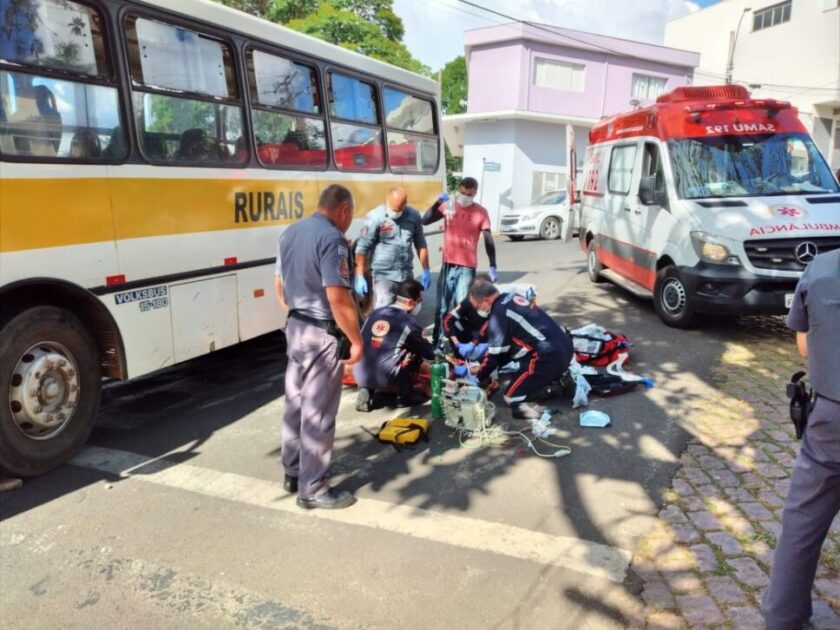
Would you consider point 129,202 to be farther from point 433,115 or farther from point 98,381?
point 433,115

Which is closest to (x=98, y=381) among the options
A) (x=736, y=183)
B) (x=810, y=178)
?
(x=736, y=183)

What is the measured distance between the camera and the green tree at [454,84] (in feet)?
162

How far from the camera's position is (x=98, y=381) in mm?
4328

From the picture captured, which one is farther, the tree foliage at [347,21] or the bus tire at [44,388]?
the tree foliage at [347,21]

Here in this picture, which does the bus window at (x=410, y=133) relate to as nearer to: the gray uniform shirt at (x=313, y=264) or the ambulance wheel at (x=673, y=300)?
the ambulance wheel at (x=673, y=300)

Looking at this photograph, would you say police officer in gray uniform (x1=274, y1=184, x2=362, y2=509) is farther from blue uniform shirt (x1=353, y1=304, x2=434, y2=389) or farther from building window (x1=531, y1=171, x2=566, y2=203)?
building window (x1=531, y1=171, x2=566, y2=203)

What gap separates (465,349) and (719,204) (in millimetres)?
3519

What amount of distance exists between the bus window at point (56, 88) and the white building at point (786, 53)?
92.9ft

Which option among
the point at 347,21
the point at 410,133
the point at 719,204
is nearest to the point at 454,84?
the point at 347,21

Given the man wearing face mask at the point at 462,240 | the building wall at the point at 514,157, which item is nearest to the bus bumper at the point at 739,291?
the man wearing face mask at the point at 462,240

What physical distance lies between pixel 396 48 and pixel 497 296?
22196mm

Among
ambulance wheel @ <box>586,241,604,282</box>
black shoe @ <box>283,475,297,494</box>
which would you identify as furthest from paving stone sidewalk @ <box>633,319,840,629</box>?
ambulance wheel @ <box>586,241,604,282</box>

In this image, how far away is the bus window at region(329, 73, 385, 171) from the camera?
655cm

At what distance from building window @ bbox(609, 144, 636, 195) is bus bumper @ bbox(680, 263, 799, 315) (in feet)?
7.45
